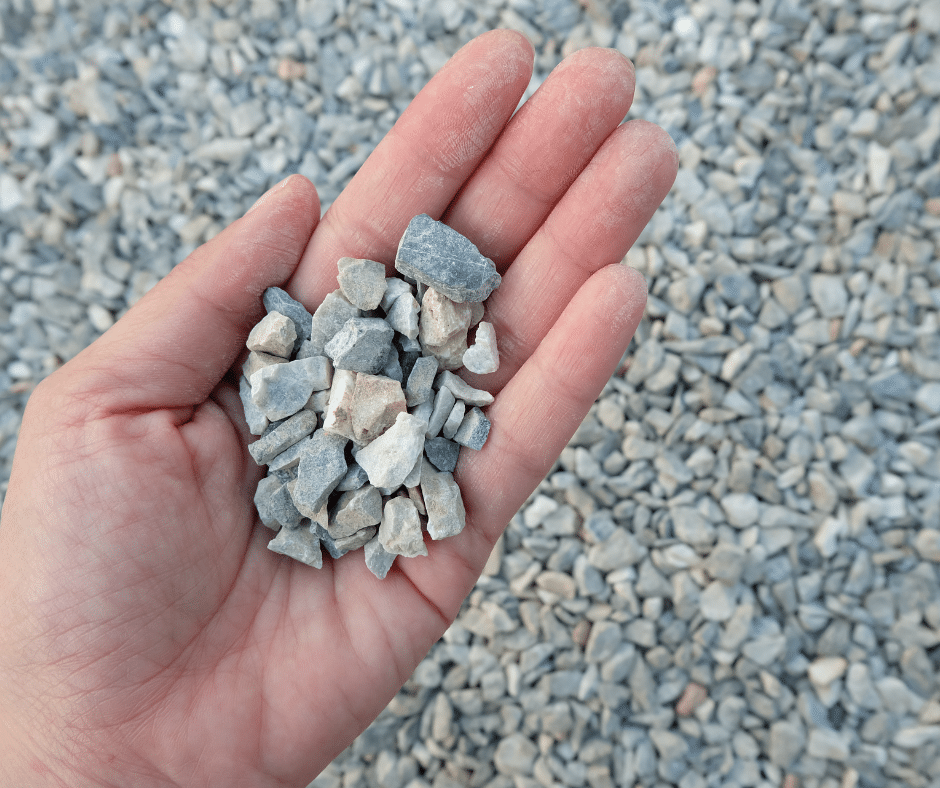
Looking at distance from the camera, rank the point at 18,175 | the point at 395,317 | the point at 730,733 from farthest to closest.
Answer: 1. the point at 18,175
2. the point at 730,733
3. the point at 395,317

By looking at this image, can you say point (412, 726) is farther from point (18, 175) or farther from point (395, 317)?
point (18, 175)

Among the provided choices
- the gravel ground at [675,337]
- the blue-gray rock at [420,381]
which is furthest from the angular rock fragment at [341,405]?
the gravel ground at [675,337]

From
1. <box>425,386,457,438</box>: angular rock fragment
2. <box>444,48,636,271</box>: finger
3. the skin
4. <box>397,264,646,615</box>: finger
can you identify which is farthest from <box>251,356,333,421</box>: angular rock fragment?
<box>444,48,636,271</box>: finger

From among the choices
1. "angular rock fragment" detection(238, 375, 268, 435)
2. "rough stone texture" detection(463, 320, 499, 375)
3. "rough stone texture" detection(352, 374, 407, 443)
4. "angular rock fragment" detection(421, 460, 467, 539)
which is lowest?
"angular rock fragment" detection(421, 460, 467, 539)

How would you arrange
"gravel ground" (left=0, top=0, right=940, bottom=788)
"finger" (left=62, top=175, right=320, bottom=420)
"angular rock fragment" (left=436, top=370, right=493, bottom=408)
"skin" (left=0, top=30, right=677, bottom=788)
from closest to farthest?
1. "skin" (left=0, top=30, right=677, bottom=788)
2. "finger" (left=62, top=175, right=320, bottom=420)
3. "angular rock fragment" (left=436, top=370, right=493, bottom=408)
4. "gravel ground" (left=0, top=0, right=940, bottom=788)

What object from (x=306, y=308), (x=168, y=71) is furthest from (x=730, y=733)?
(x=168, y=71)

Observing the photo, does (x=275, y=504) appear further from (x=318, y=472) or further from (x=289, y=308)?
(x=289, y=308)

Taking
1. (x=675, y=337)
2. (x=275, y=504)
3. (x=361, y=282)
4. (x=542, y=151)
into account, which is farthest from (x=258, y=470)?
(x=675, y=337)

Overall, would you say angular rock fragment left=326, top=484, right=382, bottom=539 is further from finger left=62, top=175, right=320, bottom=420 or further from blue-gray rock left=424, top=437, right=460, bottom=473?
finger left=62, top=175, right=320, bottom=420
